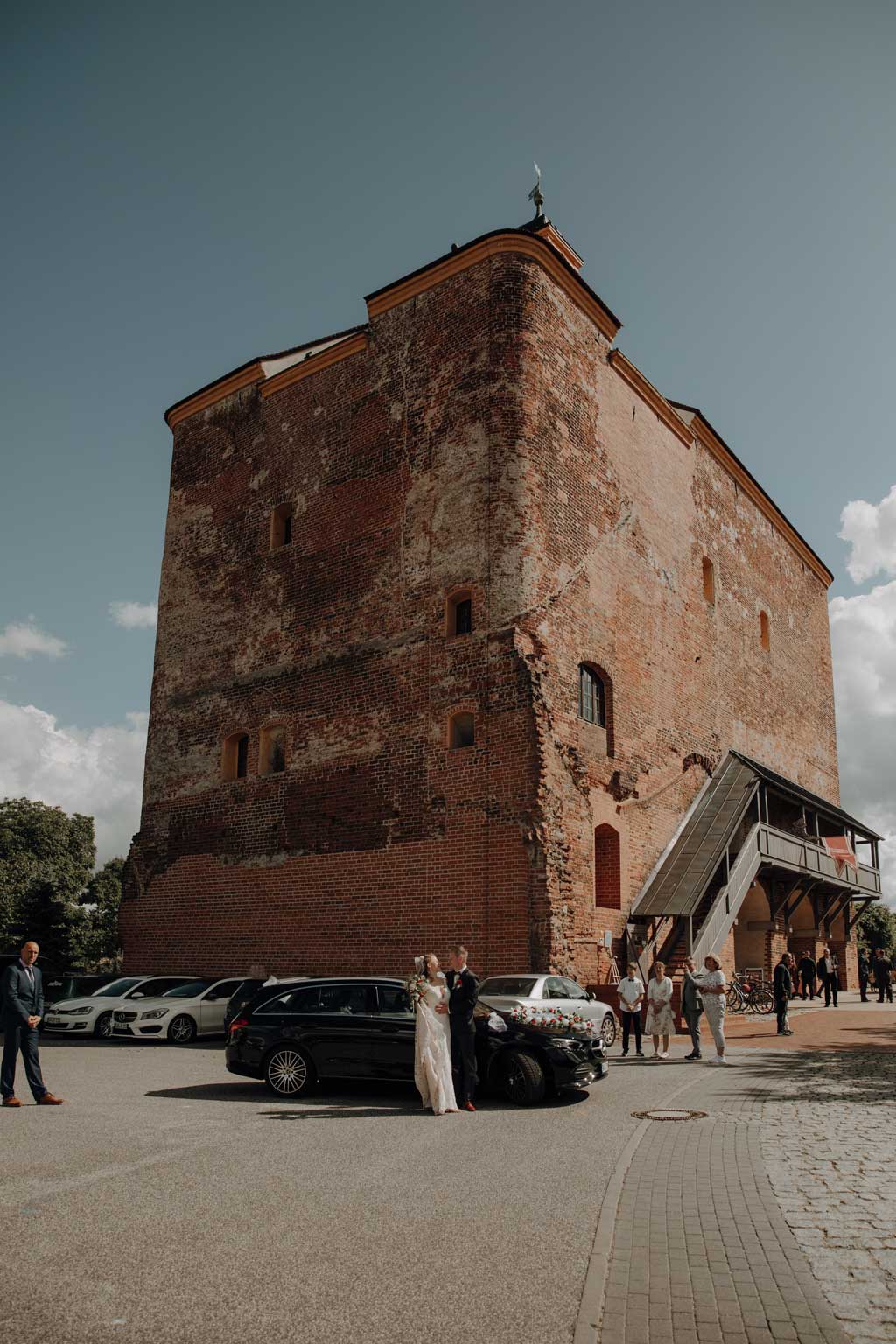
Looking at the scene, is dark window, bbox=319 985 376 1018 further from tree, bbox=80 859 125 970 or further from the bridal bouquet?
tree, bbox=80 859 125 970

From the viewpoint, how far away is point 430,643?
22188 mm

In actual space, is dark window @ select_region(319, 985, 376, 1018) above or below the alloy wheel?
above

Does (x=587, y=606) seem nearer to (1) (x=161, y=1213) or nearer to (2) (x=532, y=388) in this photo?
(2) (x=532, y=388)

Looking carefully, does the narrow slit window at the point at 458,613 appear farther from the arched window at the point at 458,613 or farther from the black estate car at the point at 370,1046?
the black estate car at the point at 370,1046

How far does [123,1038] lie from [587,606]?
43.6 ft

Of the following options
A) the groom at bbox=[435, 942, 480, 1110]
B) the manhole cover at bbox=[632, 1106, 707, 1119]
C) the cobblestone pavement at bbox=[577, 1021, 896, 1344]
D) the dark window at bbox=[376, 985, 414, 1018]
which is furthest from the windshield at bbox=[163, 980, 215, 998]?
the cobblestone pavement at bbox=[577, 1021, 896, 1344]

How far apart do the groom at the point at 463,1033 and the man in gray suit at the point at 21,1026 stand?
431 centimetres

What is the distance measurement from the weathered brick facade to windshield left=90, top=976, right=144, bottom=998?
8.78 feet

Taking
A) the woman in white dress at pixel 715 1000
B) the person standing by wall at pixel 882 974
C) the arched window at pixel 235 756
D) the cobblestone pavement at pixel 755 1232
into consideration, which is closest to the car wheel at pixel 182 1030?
the arched window at pixel 235 756

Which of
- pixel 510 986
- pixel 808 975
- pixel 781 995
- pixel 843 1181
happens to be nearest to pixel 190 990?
pixel 510 986

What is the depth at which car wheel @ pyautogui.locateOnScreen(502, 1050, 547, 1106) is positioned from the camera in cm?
1179

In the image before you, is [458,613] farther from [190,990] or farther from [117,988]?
[117,988]

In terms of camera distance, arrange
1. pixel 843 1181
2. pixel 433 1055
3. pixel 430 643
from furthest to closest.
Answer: pixel 430 643, pixel 433 1055, pixel 843 1181

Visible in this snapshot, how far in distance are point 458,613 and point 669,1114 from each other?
13.4 metres
